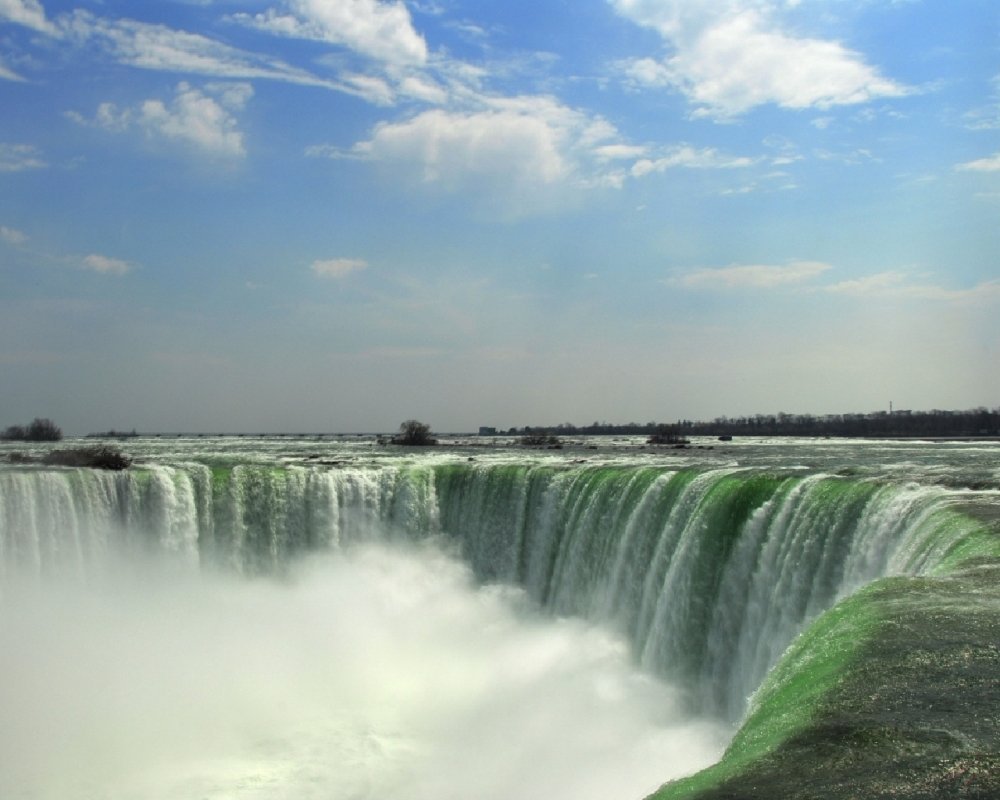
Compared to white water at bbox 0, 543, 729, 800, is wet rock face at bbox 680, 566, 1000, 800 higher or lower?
higher

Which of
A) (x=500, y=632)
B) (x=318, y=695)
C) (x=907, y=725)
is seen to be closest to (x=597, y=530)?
(x=500, y=632)

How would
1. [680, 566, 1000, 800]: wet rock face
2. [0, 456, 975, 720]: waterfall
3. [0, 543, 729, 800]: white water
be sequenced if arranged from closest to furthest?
[680, 566, 1000, 800]: wet rock face
[0, 543, 729, 800]: white water
[0, 456, 975, 720]: waterfall

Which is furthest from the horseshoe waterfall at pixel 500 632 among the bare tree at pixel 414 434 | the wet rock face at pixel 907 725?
the bare tree at pixel 414 434

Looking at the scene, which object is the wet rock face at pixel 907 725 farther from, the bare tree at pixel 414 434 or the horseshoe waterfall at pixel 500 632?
the bare tree at pixel 414 434

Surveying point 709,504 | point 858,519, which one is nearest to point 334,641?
point 709,504

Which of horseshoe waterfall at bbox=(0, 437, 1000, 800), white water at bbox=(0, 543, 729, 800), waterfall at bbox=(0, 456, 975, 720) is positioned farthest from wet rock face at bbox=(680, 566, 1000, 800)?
white water at bbox=(0, 543, 729, 800)

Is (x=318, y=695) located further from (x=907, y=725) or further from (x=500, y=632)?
(x=907, y=725)

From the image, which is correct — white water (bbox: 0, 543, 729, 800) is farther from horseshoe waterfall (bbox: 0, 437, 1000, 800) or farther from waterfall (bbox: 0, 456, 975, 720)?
waterfall (bbox: 0, 456, 975, 720)
